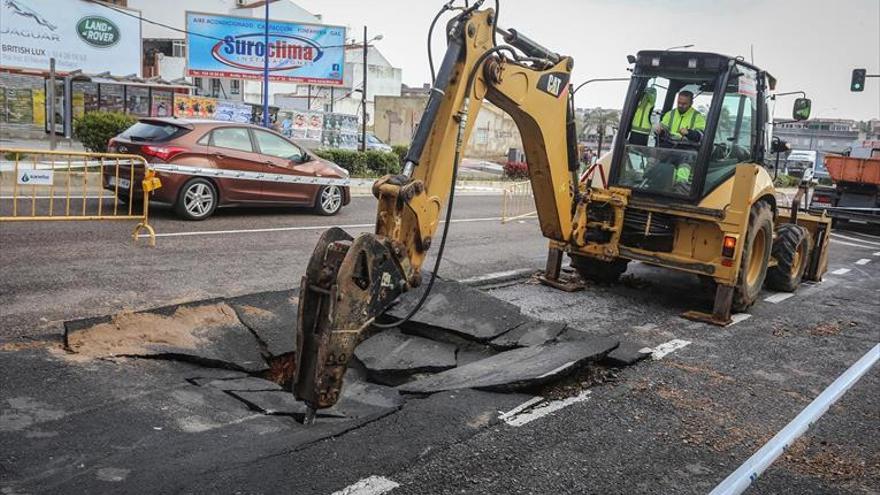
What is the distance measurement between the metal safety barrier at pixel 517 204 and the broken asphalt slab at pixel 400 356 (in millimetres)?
9503

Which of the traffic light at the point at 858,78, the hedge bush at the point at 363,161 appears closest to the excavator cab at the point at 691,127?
the hedge bush at the point at 363,161

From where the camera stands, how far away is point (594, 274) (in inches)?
367

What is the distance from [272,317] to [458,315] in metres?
1.70

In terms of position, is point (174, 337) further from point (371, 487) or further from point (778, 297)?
point (778, 297)

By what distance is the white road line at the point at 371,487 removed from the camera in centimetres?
361

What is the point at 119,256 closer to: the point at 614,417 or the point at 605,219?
the point at 605,219

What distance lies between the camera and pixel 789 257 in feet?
30.8

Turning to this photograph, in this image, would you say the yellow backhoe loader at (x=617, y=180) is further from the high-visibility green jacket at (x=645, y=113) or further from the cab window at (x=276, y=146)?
the cab window at (x=276, y=146)

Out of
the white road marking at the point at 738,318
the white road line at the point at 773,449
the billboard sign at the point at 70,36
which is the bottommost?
the white road marking at the point at 738,318

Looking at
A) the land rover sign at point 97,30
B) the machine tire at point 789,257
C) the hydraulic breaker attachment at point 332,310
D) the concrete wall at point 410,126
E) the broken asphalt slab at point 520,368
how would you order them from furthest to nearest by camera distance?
1. the concrete wall at point 410,126
2. the land rover sign at point 97,30
3. the machine tire at point 789,257
4. the broken asphalt slab at point 520,368
5. the hydraulic breaker attachment at point 332,310

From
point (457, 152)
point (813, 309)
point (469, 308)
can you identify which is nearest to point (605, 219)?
point (469, 308)

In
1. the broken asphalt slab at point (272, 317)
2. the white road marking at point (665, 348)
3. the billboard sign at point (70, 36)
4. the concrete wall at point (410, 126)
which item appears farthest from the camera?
the concrete wall at point (410, 126)

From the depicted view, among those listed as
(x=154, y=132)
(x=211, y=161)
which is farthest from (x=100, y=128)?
(x=211, y=161)

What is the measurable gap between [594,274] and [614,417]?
4.56 metres
